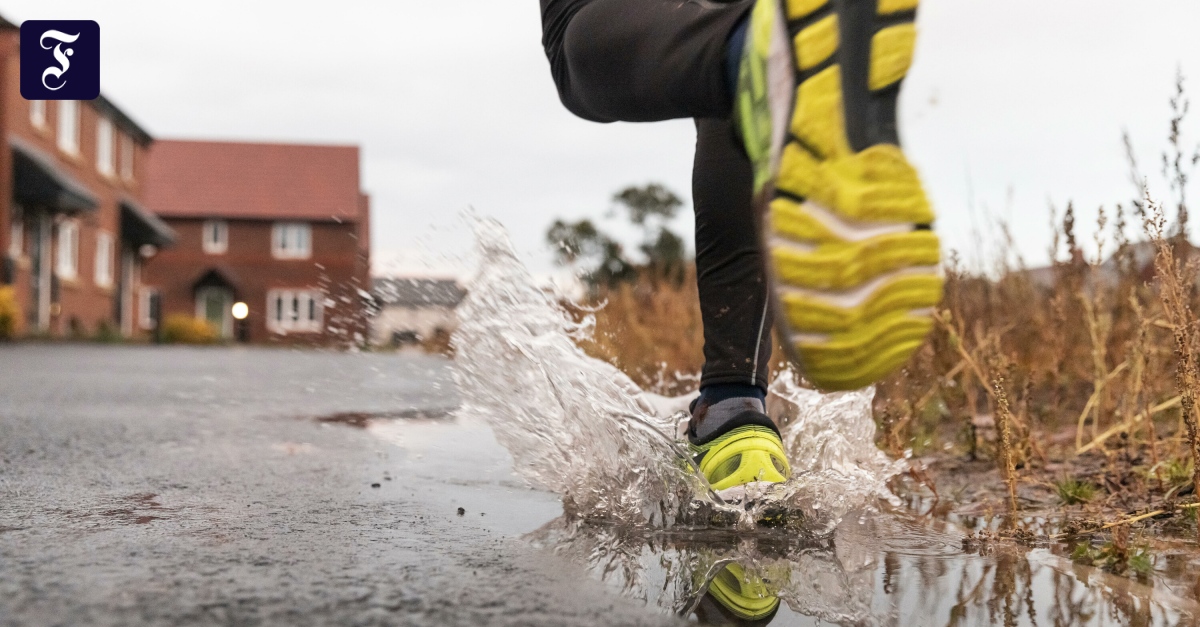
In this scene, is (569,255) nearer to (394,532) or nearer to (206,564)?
(394,532)

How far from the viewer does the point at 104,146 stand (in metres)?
26.2

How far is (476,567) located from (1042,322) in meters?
3.00

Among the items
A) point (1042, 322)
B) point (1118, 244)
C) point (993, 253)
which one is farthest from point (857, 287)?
point (993, 253)

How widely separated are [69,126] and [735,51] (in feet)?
82.2

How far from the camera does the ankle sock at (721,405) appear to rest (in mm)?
2094

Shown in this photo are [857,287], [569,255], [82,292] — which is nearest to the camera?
[857,287]

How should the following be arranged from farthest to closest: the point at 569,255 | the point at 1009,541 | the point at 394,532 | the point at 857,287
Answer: the point at 569,255 < the point at 1009,541 < the point at 394,532 < the point at 857,287

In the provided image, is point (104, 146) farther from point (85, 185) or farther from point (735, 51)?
point (735, 51)

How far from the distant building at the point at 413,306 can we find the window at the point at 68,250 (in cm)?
2129

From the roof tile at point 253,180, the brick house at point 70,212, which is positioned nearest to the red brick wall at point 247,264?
the roof tile at point 253,180

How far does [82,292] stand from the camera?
2330cm

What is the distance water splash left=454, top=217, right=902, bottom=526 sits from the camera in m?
2.01

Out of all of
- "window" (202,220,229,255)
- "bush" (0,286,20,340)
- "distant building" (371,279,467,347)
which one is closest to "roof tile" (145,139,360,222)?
"window" (202,220,229,255)

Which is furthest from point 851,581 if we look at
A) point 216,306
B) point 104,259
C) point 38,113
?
point 216,306
